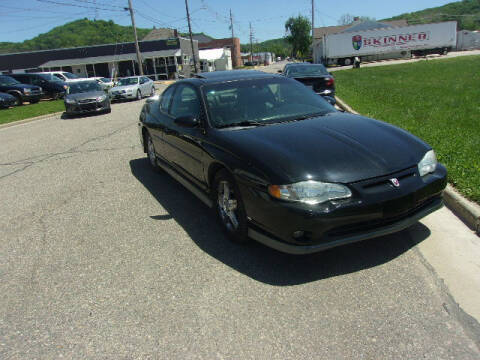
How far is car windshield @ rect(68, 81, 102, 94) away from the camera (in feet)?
55.4

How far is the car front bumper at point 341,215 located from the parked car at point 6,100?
21.8 m

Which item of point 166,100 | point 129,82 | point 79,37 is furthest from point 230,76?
point 79,37

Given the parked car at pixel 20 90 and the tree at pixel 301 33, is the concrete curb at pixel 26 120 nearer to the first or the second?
the parked car at pixel 20 90

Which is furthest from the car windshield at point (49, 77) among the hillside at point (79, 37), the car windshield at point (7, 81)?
the hillside at point (79, 37)

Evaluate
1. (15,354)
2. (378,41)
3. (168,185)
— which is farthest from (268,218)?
(378,41)

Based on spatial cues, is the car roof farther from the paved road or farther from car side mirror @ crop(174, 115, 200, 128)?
the paved road

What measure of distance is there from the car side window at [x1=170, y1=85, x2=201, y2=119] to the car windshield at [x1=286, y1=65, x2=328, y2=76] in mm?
7798

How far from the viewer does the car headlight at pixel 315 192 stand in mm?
2994

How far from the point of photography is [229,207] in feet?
12.4

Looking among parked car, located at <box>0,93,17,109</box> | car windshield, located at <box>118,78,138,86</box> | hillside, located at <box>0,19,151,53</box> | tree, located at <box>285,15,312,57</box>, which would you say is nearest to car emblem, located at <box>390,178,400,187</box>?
car windshield, located at <box>118,78,138,86</box>

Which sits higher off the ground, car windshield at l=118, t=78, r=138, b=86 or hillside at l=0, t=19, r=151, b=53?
hillside at l=0, t=19, r=151, b=53

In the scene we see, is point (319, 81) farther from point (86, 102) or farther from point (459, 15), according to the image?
point (459, 15)

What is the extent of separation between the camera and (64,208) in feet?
17.3

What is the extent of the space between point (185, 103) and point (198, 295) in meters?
2.64
